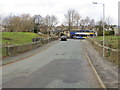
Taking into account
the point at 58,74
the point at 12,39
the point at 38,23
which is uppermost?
the point at 38,23

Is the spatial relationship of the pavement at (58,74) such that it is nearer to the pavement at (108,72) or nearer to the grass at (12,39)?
the pavement at (108,72)

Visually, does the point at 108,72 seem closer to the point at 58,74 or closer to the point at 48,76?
the point at 58,74

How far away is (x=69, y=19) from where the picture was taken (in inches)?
4562

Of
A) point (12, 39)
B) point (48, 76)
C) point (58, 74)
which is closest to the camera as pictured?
point (48, 76)

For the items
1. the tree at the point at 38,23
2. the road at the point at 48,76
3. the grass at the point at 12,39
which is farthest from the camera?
the tree at the point at 38,23

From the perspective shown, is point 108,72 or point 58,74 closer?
point 58,74

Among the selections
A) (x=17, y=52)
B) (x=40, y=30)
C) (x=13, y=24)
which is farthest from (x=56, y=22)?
(x=17, y=52)

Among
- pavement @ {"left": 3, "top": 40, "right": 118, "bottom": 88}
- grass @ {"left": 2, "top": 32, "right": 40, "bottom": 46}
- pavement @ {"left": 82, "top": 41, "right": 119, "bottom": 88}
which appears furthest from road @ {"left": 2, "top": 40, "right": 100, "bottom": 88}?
grass @ {"left": 2, "top": 32, "right": 40, "bottom": 46}

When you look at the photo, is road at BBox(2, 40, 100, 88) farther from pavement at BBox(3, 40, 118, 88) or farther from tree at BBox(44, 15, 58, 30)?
tree at BBox(44, 15, 58, 30)

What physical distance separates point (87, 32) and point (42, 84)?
88848 millimetres

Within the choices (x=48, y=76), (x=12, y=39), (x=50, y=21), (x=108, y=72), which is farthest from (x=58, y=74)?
(x=50, y=21)

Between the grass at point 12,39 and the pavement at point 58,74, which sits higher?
the grass at point 12,39

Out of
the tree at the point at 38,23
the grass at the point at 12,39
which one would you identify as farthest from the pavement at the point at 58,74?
the tree at the point at 38,23

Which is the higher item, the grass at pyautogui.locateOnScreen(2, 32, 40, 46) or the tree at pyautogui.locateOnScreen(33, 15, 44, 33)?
the tree at pyautogui.locateOnScreen(33, 15, 44, 33)
